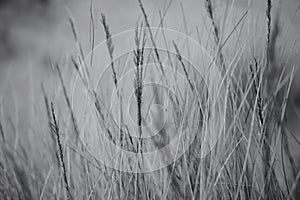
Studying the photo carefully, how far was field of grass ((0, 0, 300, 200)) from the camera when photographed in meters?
1.06

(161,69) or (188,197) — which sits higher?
(161,69)

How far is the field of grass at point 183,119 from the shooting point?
1.06 metres

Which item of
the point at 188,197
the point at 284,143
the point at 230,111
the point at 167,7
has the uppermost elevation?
the point at 167,7

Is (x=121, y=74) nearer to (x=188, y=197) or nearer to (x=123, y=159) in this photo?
(x=123, y=159)

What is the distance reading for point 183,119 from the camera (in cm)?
112

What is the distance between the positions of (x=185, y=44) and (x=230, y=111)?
29 centimetres

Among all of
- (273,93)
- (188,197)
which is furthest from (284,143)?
(188,197)

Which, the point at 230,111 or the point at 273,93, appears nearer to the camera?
the point at 273,93

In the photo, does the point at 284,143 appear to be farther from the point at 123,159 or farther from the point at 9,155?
the point at 9,155

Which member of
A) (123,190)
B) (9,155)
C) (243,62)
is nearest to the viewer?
(123,190)

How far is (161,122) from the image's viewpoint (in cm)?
126

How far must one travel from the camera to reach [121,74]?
55.3 inches

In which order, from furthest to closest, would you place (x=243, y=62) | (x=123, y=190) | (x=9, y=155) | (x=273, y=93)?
(x=9, y=155) < (x=243, y=62) < (x=123, y=190) < (x=273, y=93)

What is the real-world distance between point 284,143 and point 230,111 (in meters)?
0.18
